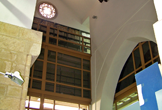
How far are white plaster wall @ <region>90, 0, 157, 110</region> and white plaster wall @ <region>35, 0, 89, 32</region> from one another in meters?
1.63

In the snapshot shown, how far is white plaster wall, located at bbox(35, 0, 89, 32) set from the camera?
39.3 feet

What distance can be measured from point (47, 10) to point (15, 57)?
26.6ft

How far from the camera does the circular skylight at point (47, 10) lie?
38.6ft

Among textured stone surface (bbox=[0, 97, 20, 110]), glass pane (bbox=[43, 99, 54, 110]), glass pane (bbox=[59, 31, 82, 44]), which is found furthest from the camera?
glass pane (bbox=[59, 31, 82, 44])

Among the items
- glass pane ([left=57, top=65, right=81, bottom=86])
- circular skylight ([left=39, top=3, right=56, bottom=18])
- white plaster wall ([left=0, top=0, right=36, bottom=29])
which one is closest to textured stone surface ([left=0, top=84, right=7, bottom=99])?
white plaster wall ([left=0, top=0, right=36, bottom=29])

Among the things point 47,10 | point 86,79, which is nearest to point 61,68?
point 86,79

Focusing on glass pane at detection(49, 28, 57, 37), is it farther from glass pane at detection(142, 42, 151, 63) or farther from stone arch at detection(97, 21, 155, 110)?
glass pane at detection(142, 42, 151, 63)

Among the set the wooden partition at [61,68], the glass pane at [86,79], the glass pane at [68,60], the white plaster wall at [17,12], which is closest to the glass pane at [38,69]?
the wooden partition at [61,68]

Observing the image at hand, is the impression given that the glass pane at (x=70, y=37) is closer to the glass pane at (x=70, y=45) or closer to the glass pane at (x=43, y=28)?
the glass pane at (x=70, y=45)

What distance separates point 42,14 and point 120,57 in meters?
4.75

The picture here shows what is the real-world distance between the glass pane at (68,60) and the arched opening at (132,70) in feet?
7.02

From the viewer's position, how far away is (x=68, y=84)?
9812 mm

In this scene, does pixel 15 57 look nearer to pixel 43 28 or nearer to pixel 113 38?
pixel 113 38

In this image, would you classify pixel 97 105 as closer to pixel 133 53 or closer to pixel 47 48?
pixel 133 53
